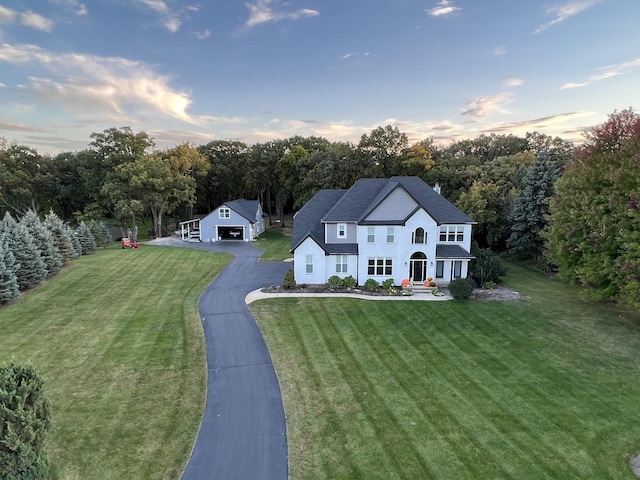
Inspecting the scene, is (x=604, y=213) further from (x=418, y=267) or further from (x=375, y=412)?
(x=375, y=412)

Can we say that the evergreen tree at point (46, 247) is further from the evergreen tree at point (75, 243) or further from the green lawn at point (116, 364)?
the evergreen tree at point (75, 243)

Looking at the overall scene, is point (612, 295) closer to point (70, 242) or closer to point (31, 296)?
point (31, 296)

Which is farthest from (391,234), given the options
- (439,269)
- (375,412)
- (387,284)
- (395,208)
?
(375,412)

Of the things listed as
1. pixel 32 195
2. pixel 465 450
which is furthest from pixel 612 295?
pixel 32 195

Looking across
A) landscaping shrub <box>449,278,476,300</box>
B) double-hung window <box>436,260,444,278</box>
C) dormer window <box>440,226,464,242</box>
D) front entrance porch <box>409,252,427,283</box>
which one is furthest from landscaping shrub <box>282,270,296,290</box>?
dormer window <box>440,226,464,242</box>

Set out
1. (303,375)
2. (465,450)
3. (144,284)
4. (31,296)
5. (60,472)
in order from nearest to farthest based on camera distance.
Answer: (60,472)
(465,450)
(303,375)
(31,296)
(144,284)
